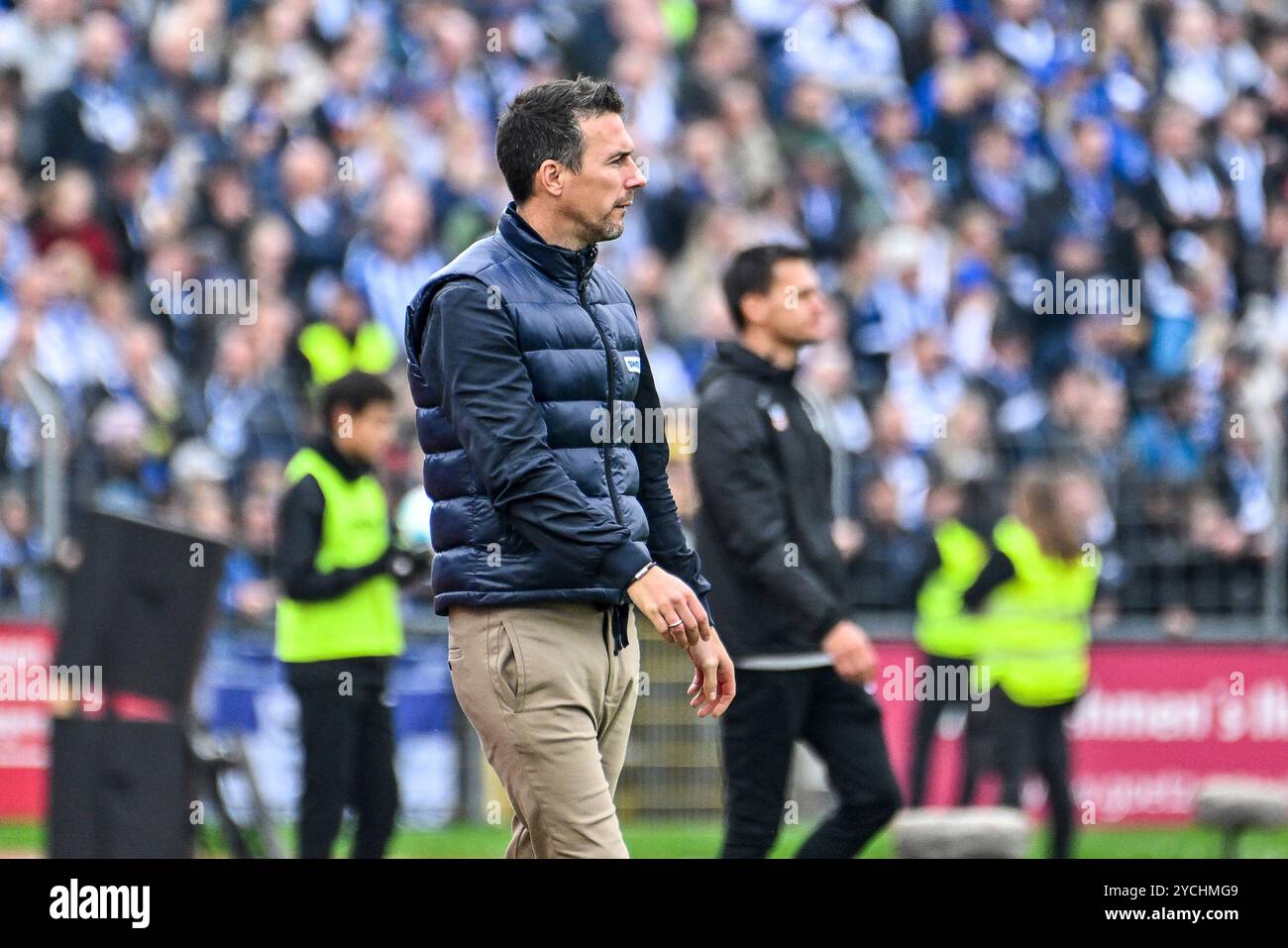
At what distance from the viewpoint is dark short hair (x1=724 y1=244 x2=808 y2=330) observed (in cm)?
765

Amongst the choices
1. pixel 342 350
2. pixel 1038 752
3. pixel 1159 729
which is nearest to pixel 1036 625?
pixel 1038 752

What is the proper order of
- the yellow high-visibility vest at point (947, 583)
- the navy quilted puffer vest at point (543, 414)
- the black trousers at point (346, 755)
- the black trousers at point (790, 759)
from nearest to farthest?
the navy quilted puffer vest at point (543, 414) < the black trousers at point (790, 759) < the black trousers at point (346, 755) < the yellow high-visibility vest at point (947, 583)

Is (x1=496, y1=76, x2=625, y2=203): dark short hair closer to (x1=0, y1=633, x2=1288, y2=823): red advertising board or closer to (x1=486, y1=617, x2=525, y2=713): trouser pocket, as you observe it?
(x1=486, y1=617, x2=525, y2=713): trouser pocket

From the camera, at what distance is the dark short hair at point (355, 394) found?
8.63 meters

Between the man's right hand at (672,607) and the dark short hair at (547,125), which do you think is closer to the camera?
the man's right hand at (672,607)

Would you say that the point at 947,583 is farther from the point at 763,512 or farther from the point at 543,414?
the point at 543,414

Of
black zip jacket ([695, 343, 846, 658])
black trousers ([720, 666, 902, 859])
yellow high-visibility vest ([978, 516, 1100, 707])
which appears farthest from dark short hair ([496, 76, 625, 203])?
yellow high-visibility vest ([978, 516, 1100, 707])

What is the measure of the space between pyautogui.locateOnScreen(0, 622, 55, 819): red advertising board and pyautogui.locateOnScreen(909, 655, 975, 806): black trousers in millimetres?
4623

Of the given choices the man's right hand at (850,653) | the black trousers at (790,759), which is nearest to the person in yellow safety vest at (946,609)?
the black trousers at (790,759)

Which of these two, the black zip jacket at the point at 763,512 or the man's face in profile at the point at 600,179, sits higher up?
the man's face in profile at the point at 600,179

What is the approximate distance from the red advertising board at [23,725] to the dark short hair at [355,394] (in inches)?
161

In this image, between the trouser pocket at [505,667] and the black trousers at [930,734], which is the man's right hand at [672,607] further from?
the black trousers at [930,734]

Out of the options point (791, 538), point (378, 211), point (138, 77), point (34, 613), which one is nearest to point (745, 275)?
point (791, 538)

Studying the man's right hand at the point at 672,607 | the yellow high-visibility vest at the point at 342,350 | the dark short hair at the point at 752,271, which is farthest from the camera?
the yellow high-visibility vest at the point at 342,350
